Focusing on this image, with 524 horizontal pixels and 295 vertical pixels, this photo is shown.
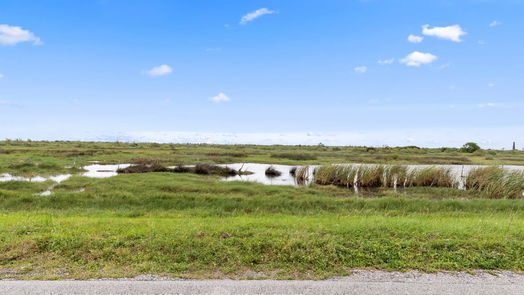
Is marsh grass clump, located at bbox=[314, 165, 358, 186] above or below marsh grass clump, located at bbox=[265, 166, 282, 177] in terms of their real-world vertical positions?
above

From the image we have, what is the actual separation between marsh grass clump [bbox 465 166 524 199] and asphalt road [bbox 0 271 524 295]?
763 inches

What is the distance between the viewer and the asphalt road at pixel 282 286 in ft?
17.5

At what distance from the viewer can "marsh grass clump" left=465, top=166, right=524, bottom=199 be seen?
22062 mm

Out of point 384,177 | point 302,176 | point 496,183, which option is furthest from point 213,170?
point 496,183

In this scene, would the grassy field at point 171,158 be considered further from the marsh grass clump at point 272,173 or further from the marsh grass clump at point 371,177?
the marsh grass clump at point 371,177

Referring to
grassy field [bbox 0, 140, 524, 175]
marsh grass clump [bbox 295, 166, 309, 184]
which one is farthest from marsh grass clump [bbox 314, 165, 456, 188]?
grassy field [bbox 0, 140, 524, 175]

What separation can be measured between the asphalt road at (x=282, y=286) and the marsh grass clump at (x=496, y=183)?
63.6ft

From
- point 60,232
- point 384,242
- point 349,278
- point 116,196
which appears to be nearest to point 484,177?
point 384,242

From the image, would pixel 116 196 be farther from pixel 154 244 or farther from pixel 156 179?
pixel 154 244

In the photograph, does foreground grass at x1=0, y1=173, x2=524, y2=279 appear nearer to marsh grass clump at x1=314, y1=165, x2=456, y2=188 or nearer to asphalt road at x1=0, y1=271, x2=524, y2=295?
asphalt road at x1=0, y1=271, x2=524, y2=295

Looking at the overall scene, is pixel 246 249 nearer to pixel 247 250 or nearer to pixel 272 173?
pixel 247 250

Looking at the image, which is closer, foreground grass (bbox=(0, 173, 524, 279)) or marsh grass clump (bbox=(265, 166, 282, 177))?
foreground grass (bbox=(0, 173, 524, 279))

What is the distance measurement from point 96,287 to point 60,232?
403 cm

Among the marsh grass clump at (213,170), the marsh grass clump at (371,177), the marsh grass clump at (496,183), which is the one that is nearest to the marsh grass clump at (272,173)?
the marsh grass clump at (213,170)
